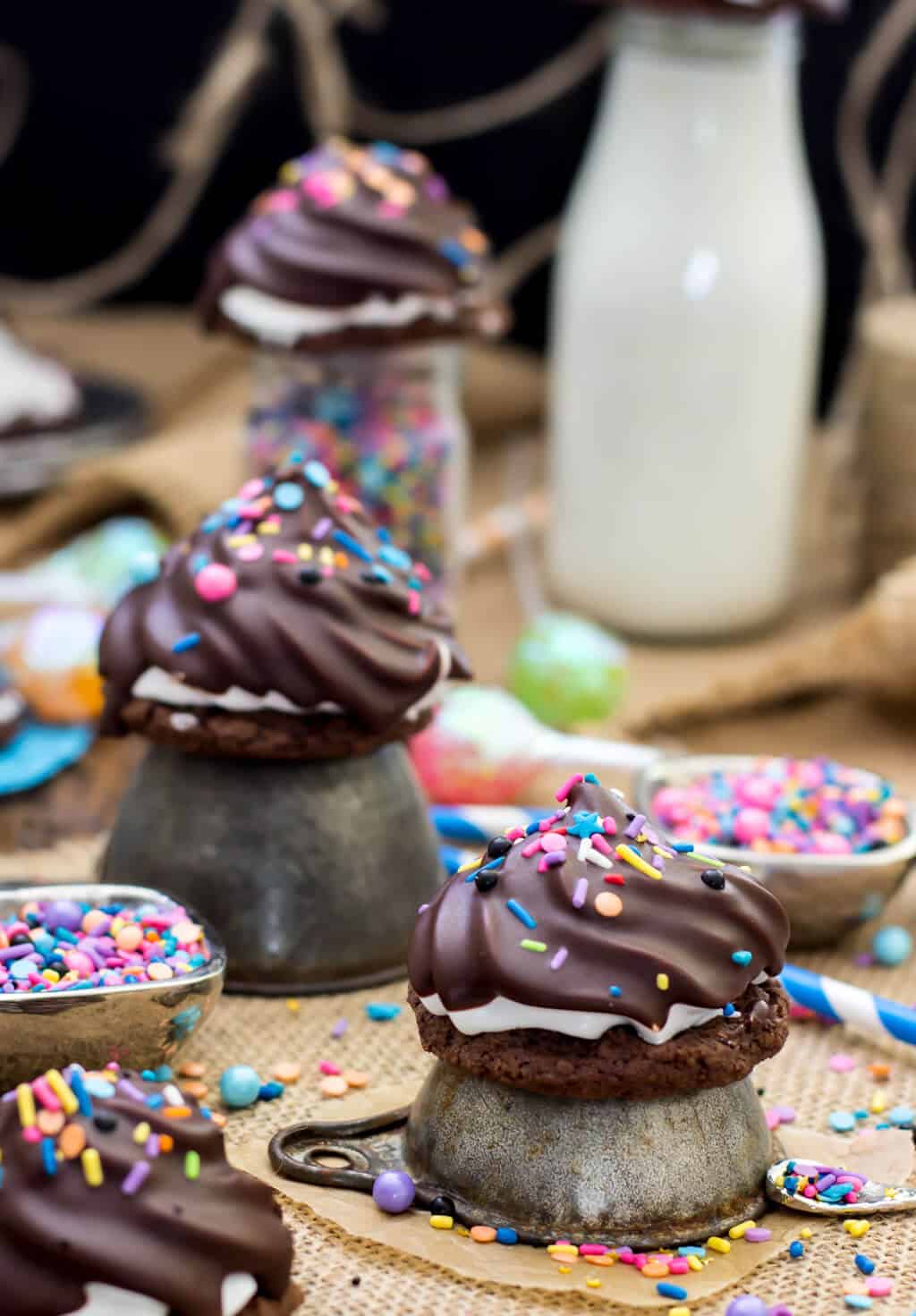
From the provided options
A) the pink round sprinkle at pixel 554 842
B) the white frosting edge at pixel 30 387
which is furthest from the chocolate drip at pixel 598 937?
the white frosting edge at pixel 30 387

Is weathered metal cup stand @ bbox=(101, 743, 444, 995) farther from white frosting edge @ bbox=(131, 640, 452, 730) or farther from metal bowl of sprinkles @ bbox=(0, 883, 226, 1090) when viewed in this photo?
metal bowl of sprinkles @ bbox=(0, 883, 226, 1090)

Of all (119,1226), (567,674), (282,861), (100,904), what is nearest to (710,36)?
(567,674)

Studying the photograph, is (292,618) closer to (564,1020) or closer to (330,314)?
(564,1020)

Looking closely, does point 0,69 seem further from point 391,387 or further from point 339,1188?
point 339,1188

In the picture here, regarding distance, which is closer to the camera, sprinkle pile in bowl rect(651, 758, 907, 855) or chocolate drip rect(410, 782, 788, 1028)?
chocolate drip rect(410, 782, 788, 1028)

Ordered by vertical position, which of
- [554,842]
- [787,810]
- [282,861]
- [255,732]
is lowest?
[787,810]

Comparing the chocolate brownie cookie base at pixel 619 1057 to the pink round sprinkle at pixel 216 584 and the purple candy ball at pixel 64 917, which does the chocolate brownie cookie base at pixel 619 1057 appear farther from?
the pink round sprinkle at pixel 216 584

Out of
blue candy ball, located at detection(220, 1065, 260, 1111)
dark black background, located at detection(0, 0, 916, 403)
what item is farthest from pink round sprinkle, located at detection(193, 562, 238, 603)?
dark black background, located at detection(0, 0, 916, 403)
